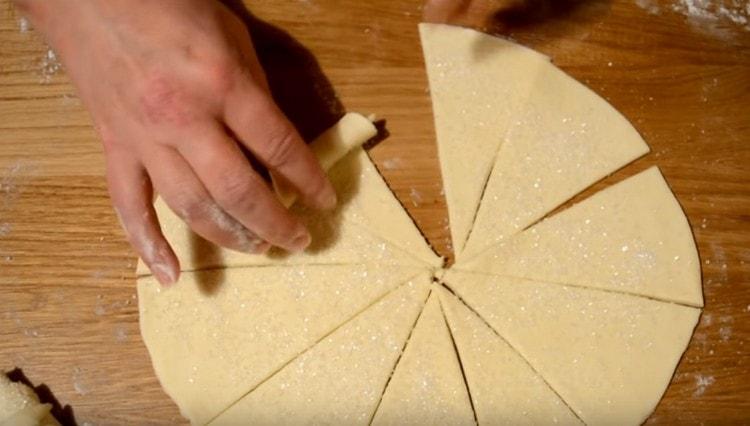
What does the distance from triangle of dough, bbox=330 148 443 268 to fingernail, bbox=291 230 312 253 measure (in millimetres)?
150

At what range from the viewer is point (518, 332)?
1.89m

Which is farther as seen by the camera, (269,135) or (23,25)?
(23,25)

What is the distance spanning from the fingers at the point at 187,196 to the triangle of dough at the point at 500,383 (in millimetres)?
546

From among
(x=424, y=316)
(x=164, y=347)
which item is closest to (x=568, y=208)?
(x=424, y=316)

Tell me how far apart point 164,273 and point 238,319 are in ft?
0.75

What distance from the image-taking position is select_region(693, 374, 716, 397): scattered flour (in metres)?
1.92

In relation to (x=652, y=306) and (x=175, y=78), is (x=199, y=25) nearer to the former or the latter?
(x=175, y=78)

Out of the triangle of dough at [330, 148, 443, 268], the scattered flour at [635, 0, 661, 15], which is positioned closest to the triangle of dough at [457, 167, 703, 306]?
the triangle of dough at [330, 148, 443, 268]

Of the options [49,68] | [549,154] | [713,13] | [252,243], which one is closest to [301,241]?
[252,243]

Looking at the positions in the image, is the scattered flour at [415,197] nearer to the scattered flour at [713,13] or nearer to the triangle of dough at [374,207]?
the triangle of dough at [374,207]

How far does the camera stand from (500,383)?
186 cm

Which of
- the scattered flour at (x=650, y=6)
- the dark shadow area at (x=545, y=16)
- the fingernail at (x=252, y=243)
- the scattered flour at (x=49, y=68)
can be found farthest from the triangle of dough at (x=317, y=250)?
the scattered flour at (x=650, y=6)

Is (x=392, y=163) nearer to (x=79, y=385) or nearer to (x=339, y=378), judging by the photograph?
(x=339, y=378)

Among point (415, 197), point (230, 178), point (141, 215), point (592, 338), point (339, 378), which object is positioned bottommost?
point (339, 378)
